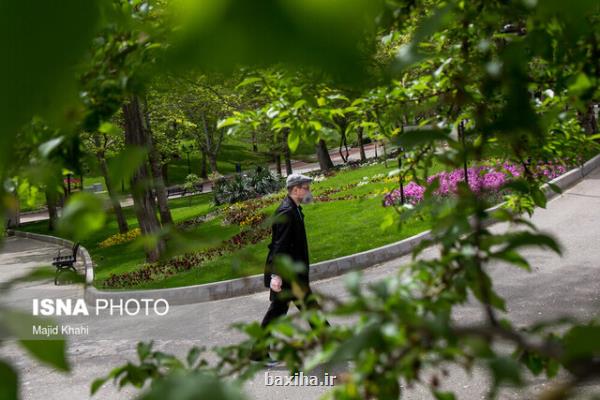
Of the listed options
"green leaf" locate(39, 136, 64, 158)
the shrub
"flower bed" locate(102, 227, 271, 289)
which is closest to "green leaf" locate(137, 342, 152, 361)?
"green leaf" locate(39, 136, 64, 158)

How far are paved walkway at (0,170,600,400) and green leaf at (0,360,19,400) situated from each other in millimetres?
4414

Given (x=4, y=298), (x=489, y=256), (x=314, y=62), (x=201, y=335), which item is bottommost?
(x=201, y=335)

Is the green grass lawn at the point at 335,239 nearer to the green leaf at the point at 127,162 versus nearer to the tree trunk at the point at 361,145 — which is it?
the tree trunk at the point at 361,145

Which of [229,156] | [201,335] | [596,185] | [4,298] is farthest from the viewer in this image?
[229,156]

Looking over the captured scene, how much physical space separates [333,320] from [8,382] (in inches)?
244

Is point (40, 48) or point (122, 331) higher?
point (40, 48)

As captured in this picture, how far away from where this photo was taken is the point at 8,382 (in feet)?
1.85

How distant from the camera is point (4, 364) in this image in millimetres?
578

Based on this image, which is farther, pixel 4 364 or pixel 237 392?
pixel 4 364

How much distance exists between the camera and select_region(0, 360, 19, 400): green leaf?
0.56 metres

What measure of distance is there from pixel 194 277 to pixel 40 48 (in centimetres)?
1060

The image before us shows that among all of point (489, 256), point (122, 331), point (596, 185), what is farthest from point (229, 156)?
point (489, 256)

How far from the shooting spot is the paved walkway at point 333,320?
5312mm

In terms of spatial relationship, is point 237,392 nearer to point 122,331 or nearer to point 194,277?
point 122,331
